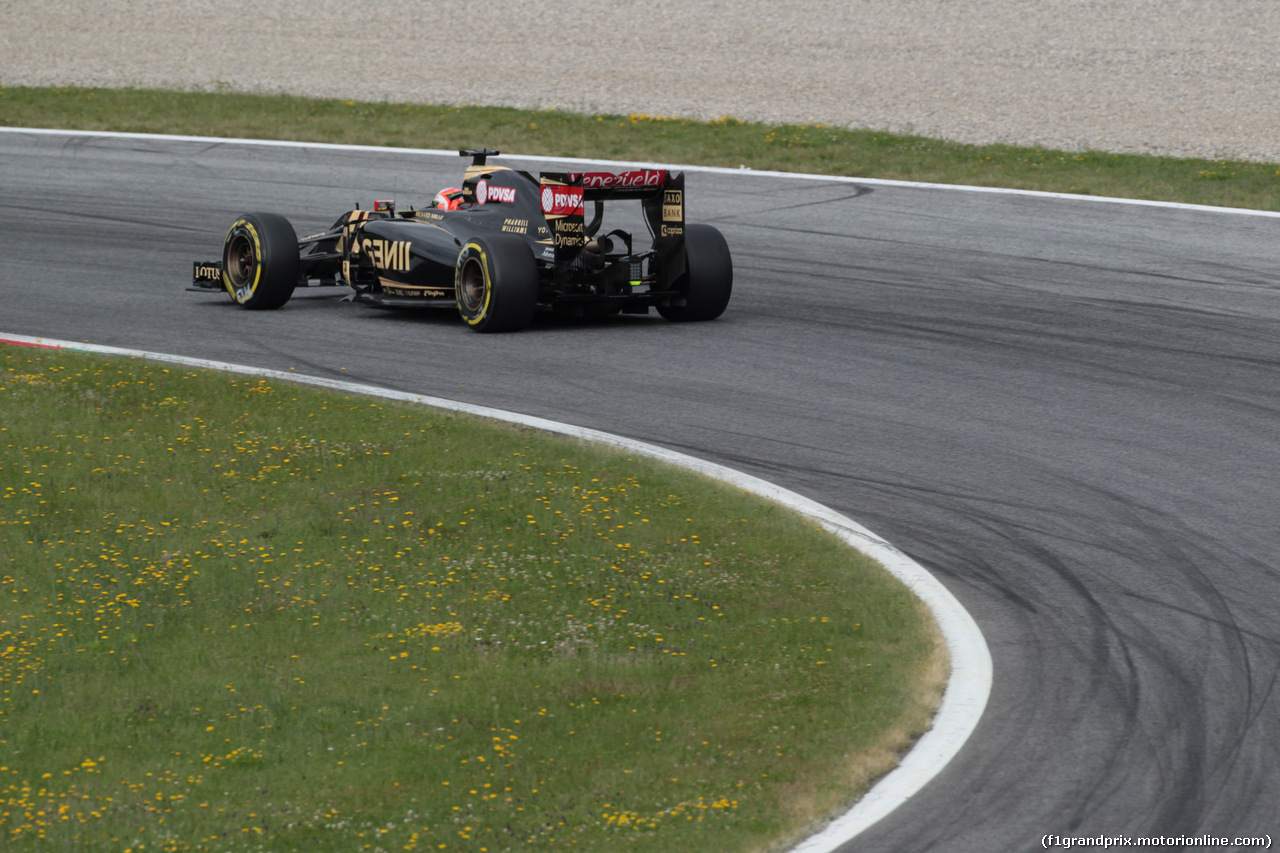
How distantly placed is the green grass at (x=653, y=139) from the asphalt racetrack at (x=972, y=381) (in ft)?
4.17

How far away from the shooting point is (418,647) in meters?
7.17

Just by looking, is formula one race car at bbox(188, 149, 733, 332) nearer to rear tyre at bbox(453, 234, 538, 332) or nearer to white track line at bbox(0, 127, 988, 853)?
rear tyre at bbox(453, 234, 538, 332)

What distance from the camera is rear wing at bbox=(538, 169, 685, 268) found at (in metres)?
13.3

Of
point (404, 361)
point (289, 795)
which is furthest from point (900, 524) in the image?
point (404, 361)

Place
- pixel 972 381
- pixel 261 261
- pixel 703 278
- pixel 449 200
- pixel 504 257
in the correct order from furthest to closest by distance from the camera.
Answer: pixel 449 200 < pixel 261 261 < pixel 703 278 < pixel 504 257 < pixel 972 381

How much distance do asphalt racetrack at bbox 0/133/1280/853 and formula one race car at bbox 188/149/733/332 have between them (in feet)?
0.90

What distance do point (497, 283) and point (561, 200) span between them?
0.88m

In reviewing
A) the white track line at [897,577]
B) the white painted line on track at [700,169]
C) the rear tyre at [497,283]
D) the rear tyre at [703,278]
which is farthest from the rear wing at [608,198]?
the white painted line on track at [700,169]

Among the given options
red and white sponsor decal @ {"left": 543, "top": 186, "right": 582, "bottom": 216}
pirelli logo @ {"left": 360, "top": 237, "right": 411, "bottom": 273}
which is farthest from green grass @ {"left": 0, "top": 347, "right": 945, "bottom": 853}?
Result: pirelli logo @ {"left": 360, "top": 237, "right": 411, "bottom": 273}

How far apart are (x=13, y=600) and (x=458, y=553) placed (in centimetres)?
218

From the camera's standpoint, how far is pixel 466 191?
14.7 m

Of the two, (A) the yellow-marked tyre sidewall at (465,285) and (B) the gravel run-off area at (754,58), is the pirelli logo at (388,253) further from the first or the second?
(B) the gravel run-off area at (754,58)

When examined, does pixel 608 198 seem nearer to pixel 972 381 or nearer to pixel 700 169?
pixel 972 381

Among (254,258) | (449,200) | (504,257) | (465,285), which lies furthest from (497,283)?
(254,258)
